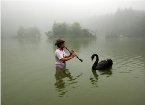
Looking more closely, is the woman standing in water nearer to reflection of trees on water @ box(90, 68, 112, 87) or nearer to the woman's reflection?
the woman's reflection

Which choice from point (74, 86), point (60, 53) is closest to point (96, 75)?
point (60, 53)

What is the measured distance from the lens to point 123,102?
8.53m

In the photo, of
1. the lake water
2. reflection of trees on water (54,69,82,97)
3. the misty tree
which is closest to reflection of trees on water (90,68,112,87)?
the lake water

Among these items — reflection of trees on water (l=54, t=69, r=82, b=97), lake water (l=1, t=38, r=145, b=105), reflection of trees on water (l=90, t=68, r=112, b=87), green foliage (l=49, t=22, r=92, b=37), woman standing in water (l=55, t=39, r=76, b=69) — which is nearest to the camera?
lake water (l=1, t=38, r=145, b=105)

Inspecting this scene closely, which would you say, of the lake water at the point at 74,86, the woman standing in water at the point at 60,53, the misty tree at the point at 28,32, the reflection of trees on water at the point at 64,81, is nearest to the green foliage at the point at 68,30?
the misty tree at the point at 28,32

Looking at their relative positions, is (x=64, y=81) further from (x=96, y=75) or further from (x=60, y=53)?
(x=96, y=75)

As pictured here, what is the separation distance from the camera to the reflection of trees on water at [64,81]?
394 inches

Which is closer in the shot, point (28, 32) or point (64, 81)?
point (64, 81)

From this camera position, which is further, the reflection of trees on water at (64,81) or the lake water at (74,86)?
the reflection of trees on water at (64,81)

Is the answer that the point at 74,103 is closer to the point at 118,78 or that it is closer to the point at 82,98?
the point at 82,98

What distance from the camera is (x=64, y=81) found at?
11.4 meters

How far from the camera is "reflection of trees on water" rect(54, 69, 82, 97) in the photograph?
1001 cm

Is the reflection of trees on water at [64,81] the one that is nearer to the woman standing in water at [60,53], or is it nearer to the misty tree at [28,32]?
the woman standing in water at [60,53]

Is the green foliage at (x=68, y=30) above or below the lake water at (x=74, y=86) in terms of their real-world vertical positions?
above
